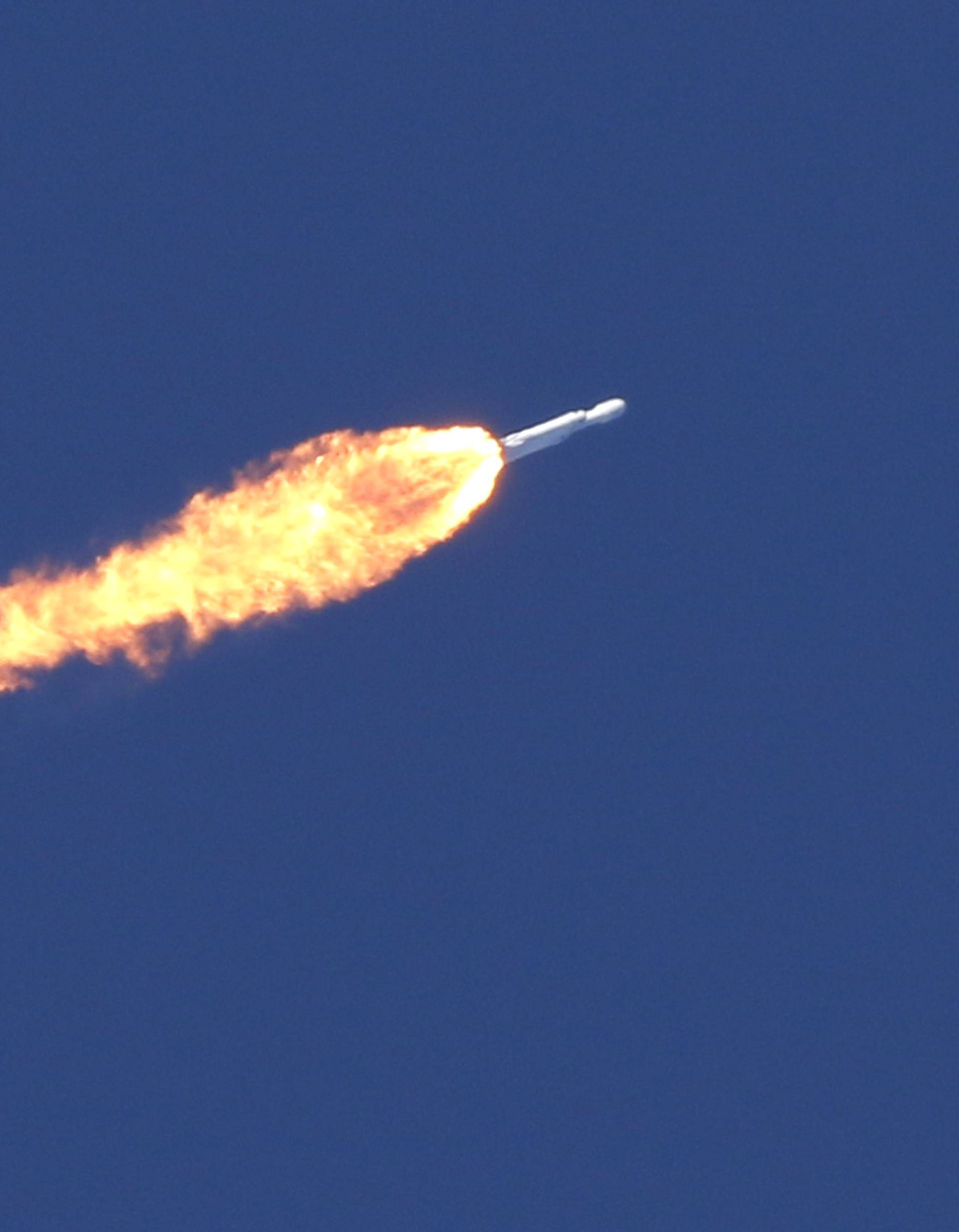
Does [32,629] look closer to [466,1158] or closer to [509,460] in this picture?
[509,460]

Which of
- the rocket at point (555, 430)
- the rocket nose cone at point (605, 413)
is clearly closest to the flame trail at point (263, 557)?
the rocket at point (555, 430)

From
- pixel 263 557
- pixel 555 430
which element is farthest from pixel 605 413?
pixel 263 557

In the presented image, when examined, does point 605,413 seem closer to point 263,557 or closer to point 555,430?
point 555,430

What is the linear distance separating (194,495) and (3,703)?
44.8 ft

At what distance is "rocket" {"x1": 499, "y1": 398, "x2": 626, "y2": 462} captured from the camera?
3639 inches

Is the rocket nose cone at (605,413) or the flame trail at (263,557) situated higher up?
the flame trail at (263,557)

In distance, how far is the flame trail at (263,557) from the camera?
9556cm

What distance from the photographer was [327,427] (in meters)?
106

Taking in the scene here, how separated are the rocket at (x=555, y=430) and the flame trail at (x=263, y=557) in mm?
2340

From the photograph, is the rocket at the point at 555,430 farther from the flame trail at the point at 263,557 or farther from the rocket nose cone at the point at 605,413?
the flame trail at the point at 263,557

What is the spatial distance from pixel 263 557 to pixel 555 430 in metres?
15.3

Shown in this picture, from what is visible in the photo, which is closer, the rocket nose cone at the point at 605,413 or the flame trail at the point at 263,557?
the rocket nose cone at the point at 605,413

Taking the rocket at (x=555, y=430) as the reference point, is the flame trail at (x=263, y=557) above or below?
above

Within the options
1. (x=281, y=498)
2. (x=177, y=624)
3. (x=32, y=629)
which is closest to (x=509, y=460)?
(x=281, y=498)
